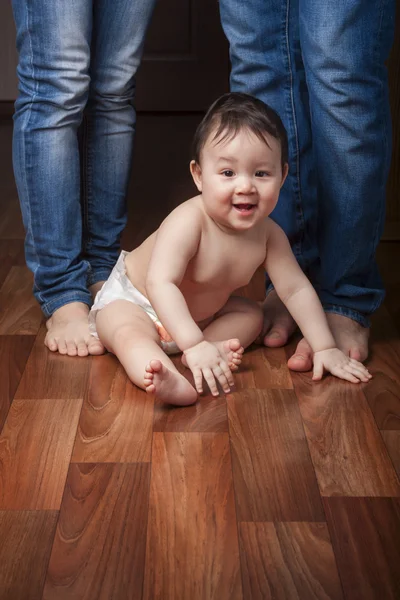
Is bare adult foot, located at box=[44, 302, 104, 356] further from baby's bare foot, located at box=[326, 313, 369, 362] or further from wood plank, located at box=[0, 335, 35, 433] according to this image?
baby's bare foot, located at box=[326, 313, 369, 362]

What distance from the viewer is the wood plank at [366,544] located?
847 millimetres

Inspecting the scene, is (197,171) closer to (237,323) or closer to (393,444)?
(237,323)

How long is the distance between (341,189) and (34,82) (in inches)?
21.5

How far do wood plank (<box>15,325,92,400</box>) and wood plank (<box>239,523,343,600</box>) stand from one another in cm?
44

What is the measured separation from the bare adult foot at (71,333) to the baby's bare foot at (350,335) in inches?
15.4

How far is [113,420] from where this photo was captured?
1192mm

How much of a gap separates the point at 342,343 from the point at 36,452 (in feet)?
1.83

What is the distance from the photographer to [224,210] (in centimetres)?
128

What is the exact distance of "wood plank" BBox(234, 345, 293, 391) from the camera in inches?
51.6

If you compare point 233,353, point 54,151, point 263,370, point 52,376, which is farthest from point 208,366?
point 54,151

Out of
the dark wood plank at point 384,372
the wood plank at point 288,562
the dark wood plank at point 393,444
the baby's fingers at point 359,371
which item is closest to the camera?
the wood plank at point 288,562

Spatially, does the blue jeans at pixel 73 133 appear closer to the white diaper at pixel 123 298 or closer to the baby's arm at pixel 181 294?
the white diaper at pixel 123 298

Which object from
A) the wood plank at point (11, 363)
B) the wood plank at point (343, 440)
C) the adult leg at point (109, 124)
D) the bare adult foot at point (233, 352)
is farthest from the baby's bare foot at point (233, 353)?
the adult leg at point (109, 124)

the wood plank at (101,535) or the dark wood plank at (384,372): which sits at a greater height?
the wood plank at (101,535)
